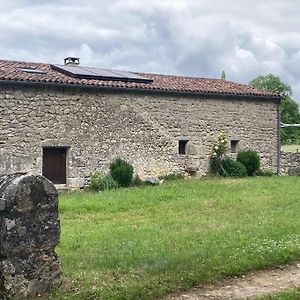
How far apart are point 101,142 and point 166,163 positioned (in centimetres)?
306

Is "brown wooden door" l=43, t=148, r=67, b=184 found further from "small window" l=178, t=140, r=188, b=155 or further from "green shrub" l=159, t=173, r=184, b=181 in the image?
"small window" l=178, t=140, r=188, b=155

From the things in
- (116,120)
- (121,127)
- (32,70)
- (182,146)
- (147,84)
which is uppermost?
(32,70)

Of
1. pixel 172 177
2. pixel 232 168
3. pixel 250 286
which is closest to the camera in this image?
pixel 250 286

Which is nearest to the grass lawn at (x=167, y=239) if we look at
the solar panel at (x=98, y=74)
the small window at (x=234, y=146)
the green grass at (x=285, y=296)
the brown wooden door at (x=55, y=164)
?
the green grass at (x=285, y=296)

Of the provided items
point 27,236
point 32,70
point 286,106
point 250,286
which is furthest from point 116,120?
point 286,106

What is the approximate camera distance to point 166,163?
20984mm

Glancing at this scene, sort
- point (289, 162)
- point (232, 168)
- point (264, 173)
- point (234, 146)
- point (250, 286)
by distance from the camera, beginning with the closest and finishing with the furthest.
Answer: point (250, 286), point (232, 168), point (234, 146), point (264, 173), point (289, 162)

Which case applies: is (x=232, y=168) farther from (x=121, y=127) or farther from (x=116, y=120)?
(x=116, y=120)

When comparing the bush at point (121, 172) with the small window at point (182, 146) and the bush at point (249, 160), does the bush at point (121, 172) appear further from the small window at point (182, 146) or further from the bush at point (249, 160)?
the bush at point (249, 160)

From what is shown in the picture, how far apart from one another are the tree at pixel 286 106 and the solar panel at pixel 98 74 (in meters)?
33.9

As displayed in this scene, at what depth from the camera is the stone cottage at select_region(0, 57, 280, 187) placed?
687 inches

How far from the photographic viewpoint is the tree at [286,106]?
5606 cm

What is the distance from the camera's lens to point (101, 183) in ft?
60.5

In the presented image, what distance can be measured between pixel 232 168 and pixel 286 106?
130 feet
